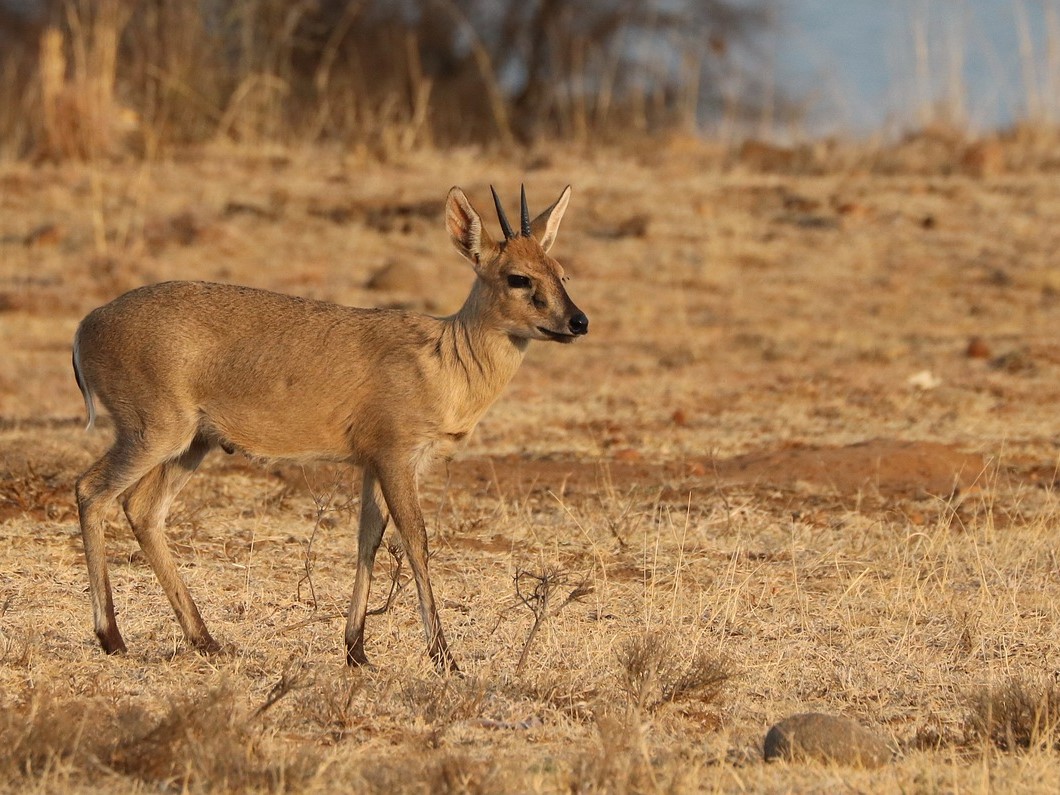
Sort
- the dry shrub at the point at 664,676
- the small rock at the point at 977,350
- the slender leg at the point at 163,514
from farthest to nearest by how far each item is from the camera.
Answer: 1. the small rock at the point at 977,350
2. the slender leg at the point at 163,514
3. the dry shrub at the point at 664,676

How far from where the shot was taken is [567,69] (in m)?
33.1

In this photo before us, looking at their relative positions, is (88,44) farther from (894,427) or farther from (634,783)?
(634,783)

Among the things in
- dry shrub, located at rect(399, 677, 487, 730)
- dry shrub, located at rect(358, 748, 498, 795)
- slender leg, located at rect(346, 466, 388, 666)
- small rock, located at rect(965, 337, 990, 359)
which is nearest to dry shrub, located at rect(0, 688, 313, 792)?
dry shrub, located at rect(358, 748, 498, 795)

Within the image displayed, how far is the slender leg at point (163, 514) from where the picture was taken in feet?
23.0

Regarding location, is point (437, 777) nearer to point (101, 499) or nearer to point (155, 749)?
point (155, 749)

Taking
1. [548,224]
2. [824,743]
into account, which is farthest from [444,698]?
[548,224]

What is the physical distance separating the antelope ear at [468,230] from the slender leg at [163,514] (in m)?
1.44

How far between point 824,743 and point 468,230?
306 cm

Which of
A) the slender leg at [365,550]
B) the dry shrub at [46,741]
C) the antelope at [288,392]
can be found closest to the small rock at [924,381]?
the antelope at [288,392]

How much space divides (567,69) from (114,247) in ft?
52.9

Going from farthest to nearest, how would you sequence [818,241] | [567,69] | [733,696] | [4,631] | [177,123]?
[567,69]
[177,123]
[818,241]
[4,631]
[733,696]

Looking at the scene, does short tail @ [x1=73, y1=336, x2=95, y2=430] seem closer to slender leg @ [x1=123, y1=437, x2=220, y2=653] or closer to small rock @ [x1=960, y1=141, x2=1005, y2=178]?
slender leg @ [x1=123, y1=437, x2=220, y2=653]

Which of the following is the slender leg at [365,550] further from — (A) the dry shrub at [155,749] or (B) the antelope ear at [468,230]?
(A) the dry shrub at [155,749]

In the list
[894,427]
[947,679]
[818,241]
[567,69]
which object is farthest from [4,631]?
[567,69]
